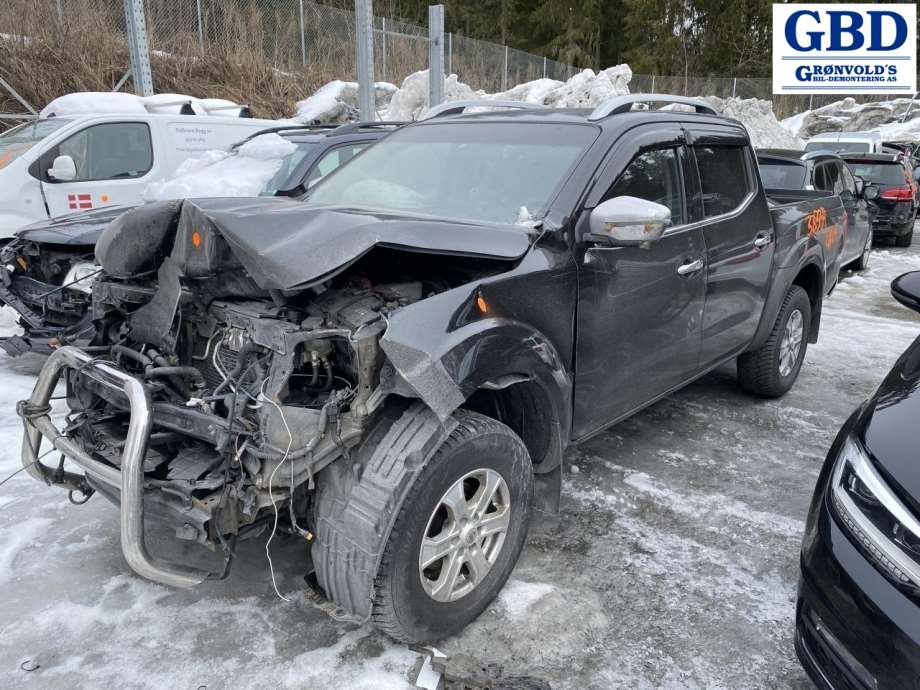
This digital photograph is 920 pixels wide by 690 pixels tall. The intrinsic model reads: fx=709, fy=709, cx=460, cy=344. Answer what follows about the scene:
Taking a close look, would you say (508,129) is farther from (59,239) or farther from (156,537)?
(59,239)

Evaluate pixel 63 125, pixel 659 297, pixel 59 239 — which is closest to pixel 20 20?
pixel 63 125

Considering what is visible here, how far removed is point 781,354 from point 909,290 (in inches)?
81.4

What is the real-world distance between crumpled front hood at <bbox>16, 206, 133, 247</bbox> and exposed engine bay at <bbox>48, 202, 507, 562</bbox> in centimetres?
195

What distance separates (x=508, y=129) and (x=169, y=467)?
219 centimetres

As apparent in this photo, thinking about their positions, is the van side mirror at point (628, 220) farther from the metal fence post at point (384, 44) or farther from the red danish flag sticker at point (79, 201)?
the metal fence post at point (384, 44)

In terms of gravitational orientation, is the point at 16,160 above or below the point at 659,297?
above

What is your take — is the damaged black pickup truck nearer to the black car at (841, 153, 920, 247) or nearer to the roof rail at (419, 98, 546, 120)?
the roof rail at (419, 98, 546, 120)

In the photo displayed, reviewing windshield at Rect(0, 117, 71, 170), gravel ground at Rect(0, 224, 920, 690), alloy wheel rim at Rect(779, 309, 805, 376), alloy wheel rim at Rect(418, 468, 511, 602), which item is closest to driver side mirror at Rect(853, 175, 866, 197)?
alloy wheel rim at Rect(779, 309, 805, 376)

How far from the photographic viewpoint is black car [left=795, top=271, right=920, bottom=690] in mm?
1803

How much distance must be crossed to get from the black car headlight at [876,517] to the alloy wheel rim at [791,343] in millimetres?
2920

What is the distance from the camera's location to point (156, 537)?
126 inches

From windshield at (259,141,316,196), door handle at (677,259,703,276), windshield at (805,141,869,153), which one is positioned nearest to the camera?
door handle at (677,259,703,276)

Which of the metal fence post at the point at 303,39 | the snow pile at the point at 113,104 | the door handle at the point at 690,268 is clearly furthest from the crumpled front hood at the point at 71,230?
the metal fence post at the point at 303,39

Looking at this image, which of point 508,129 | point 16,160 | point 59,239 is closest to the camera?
point 508,129
